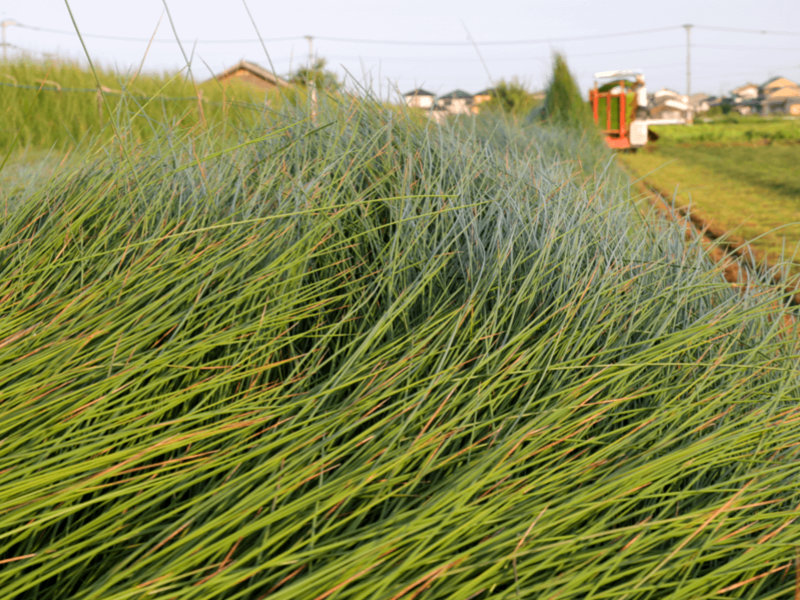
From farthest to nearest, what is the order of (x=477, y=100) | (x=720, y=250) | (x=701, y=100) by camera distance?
1. (x=701, y=100)
2. (x=477, y=100)
3. (x=720, y=250)

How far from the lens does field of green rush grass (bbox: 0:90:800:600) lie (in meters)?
0.73

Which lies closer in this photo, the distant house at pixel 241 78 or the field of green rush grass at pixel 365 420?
the field of green rush grass at pixel 365 420

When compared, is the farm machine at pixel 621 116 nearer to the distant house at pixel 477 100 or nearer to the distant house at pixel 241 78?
the distant house at pixel 477 100

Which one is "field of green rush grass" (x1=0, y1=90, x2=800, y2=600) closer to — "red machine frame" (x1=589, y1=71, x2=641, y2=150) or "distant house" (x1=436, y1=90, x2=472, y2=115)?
"distant house" (x1=436, y1=90, x2=472, y2=115)

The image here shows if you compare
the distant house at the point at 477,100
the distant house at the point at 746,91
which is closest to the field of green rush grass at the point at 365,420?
the distant house at the point at 477,100

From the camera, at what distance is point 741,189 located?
8031mm

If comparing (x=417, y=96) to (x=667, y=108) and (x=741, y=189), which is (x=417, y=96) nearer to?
(x=741, y=189)

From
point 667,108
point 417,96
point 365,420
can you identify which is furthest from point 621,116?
point 667,108

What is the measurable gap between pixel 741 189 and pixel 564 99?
281 cm

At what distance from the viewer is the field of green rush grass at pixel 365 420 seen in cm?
73

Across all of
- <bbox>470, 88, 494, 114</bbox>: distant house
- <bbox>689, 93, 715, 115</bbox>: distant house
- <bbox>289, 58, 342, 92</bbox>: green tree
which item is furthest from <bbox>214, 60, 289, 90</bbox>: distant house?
<bbox>689, 93, 715, 115</bbox>: distant house

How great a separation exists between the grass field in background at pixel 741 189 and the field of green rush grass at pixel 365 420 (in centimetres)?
66

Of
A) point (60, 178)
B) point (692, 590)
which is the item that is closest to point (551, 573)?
point (692, 590)

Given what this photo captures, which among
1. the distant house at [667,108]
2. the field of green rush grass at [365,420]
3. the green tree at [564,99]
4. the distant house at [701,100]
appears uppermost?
the distant house at [701,100]
